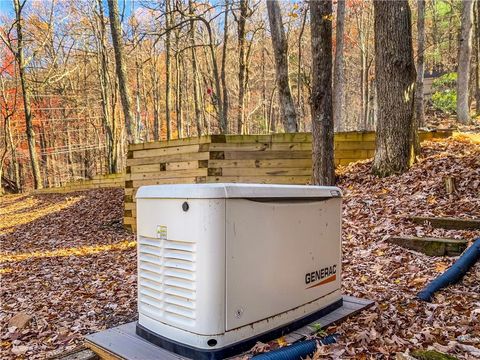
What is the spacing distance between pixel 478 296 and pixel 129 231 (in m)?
6.07

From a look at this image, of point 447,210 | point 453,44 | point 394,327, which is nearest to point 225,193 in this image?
point 394,327

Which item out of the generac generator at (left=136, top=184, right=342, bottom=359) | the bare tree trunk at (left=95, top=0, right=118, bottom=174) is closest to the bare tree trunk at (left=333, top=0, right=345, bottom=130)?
the bare tree trunk at (left=95, top=0, right=118, bottom=174)

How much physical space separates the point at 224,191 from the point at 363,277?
2.36 meters

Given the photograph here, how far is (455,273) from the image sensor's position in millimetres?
3215

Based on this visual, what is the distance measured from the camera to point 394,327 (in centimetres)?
253

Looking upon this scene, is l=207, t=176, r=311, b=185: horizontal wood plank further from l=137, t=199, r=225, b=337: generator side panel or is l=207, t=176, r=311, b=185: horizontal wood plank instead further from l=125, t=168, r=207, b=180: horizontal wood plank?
l=137, t=199, r=225, b=337: generator side panel

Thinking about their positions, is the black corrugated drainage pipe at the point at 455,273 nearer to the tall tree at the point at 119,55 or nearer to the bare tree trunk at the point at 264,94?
the tall tree at the point at 119,55

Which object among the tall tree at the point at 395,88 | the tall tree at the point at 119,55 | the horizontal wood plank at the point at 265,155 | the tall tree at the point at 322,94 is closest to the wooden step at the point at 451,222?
the tall tree at the point at 395,88

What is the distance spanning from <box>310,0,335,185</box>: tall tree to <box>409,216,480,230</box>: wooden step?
68.2 inches

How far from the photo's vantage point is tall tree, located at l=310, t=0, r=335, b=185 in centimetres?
577

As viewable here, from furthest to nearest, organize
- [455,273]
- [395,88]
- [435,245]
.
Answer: [395,88], [435,245], [455,273]

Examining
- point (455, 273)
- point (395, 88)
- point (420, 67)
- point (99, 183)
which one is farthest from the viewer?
point (99, 183)

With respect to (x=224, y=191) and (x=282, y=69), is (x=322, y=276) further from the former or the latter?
(x=282, y=69)

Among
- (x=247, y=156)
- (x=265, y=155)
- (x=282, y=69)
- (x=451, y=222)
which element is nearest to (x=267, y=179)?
(x=265, y=155)
